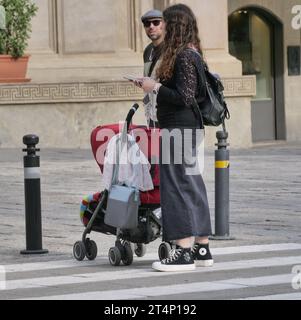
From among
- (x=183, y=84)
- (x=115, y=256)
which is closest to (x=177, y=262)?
(x=115, y=256)

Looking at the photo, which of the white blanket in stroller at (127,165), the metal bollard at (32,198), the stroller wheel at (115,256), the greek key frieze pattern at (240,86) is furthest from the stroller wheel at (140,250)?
the greek key frieze pattern at (240,86)

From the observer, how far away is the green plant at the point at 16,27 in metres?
22.9

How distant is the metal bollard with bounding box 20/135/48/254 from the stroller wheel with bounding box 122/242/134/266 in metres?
1.31

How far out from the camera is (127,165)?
10.7 metres

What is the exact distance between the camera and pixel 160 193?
34.2 ft

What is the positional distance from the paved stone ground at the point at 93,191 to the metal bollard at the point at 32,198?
0.17 m

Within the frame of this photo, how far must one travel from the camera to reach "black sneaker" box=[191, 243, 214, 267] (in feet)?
34.8

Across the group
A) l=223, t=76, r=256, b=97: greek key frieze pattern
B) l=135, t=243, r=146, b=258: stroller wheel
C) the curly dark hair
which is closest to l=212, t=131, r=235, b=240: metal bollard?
l=135, t=243, r=146, b=258: stroller wheel

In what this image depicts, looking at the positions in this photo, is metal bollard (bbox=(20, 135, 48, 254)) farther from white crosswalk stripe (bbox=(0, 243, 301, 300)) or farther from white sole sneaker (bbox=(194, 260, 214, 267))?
white sole sneaker (bbox=(194, 260, 214, 267))

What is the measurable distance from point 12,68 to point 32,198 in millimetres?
11685

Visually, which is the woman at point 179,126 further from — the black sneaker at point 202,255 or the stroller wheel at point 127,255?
the stroller wheel at point 127,255

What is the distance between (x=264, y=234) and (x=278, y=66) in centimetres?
1621

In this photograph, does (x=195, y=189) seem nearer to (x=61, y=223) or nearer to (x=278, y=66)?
A: (x=61, y=223)
